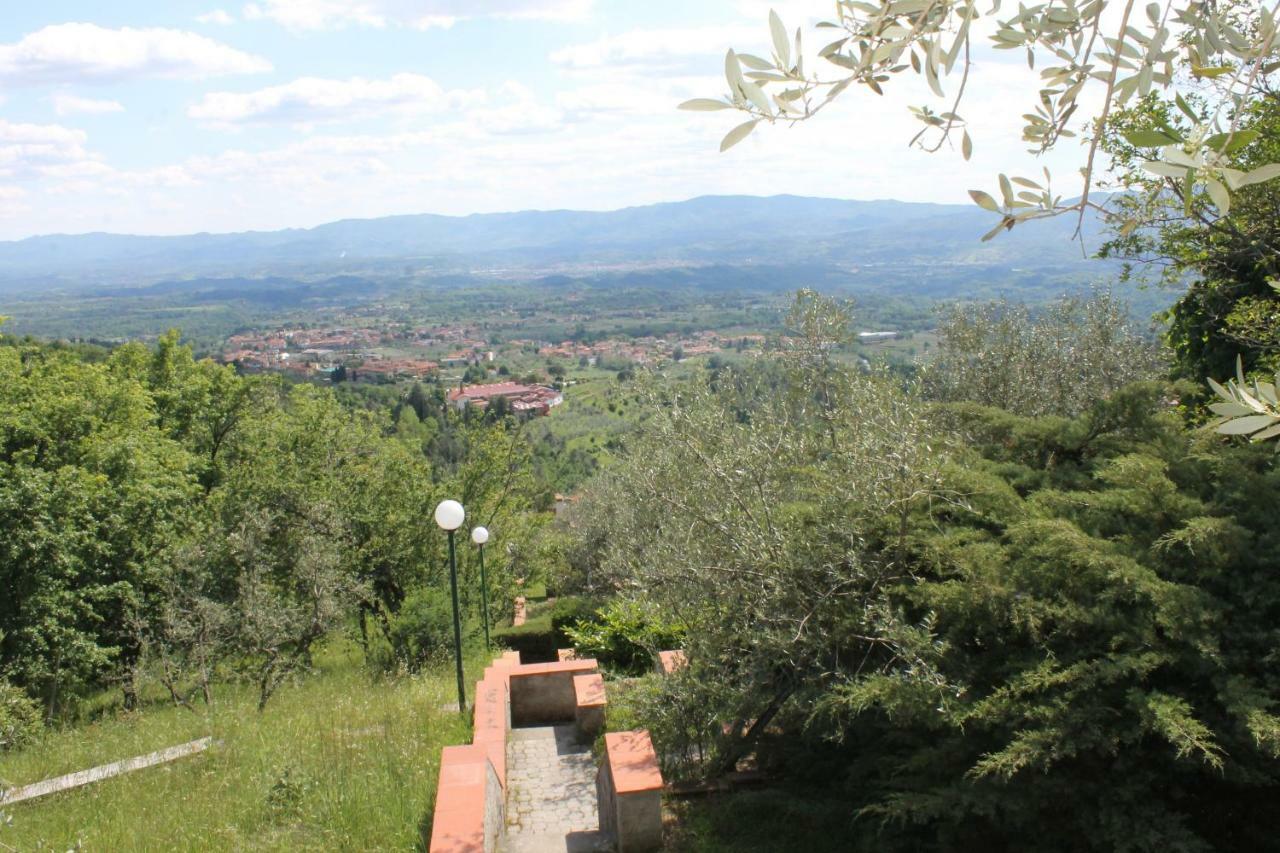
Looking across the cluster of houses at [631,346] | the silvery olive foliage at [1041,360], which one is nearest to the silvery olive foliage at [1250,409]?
the silvery olive foliage at [1041,360]

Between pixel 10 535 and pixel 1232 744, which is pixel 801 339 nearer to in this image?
Result: pixel 1232 744

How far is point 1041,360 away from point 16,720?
43.7ft

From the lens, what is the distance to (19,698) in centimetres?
1035

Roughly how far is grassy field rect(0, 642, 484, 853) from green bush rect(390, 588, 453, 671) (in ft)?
8.51

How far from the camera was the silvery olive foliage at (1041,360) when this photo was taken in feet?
37.0

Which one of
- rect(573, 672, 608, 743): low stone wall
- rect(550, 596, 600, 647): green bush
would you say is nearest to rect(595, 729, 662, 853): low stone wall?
rect(573, 672, 608, 743): low stone wall

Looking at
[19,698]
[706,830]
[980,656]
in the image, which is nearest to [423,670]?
[19,698]

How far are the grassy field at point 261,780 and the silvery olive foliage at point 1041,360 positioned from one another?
7.68 m

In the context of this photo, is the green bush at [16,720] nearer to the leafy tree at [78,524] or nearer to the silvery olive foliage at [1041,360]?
the leafy tree at [78,524]

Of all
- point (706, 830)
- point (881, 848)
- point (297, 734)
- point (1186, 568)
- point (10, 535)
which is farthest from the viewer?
point (10, 535)

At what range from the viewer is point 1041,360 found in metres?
11.6

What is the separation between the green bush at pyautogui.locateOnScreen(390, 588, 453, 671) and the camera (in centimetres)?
1194

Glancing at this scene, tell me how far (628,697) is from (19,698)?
815cm

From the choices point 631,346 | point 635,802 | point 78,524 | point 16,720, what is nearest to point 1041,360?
point 635,802
